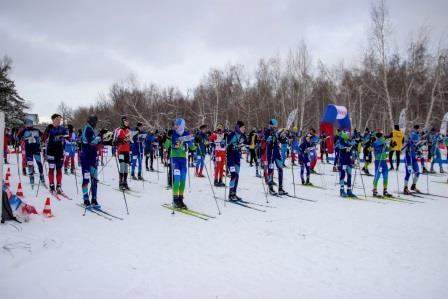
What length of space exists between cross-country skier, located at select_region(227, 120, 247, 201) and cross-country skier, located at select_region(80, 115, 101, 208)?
3998 millimetres

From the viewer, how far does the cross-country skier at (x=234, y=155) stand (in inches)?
415

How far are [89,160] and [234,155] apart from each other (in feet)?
14.2

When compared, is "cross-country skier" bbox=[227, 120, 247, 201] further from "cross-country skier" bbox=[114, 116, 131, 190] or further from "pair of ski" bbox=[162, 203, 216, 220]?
"cross-country skier" bbox=[114, 116, 131, 190]

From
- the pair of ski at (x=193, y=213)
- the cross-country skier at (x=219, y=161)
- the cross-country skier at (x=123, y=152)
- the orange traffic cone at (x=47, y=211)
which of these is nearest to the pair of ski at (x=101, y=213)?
the orange traffic cone at (x=47, y=211)

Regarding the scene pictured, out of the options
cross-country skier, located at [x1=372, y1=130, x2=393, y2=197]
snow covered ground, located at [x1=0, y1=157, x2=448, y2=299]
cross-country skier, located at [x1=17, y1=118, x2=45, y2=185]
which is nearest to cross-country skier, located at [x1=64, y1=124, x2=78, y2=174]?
cross-country skier, located at [x1=17, y1=118, x2=45, y2=185]

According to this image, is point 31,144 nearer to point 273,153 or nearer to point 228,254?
point 273,153

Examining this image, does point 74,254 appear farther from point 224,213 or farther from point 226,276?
point 224,213

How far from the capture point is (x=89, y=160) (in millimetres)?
8977

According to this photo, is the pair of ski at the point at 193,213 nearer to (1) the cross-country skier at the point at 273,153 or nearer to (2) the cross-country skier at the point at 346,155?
(1) the cross-country skier at the point at 273,153

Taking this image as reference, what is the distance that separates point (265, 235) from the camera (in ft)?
22.7

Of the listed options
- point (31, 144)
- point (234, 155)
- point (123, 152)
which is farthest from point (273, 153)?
point (31, 144)

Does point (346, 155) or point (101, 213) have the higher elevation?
point (346, 155)

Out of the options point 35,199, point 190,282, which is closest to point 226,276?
point 190,282

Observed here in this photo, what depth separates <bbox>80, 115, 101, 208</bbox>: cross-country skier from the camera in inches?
350
